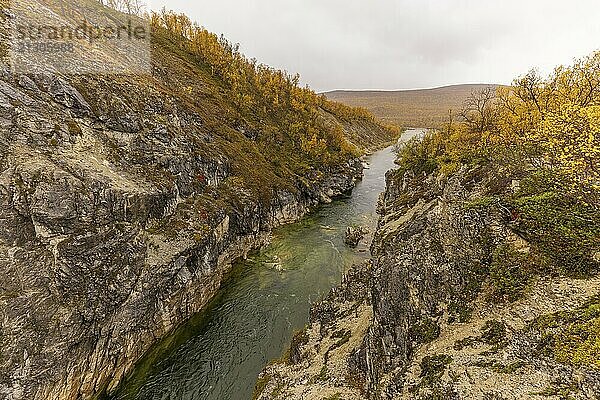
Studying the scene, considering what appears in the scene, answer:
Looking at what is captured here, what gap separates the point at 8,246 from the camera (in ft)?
84.4

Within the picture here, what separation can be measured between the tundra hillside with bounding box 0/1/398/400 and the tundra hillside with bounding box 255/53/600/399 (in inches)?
606

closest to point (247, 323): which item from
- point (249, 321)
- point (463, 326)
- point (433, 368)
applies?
point (249, 321)

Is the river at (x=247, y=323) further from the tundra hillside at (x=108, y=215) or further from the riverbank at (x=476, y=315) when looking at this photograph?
the riverbank at (x=476, y=315)

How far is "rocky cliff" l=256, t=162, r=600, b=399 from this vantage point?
15.1 meters

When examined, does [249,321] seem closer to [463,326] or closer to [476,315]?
[463,326]

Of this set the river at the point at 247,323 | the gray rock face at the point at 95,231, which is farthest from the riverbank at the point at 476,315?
the gray rock face at the point at 95,231

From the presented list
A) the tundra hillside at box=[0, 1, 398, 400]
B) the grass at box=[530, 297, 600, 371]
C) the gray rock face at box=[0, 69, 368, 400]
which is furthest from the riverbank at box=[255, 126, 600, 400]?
the tundra hillside at box=[0, 1, 398, 400]

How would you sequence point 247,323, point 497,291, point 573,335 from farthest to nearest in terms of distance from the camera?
point 247,323 < point 497,291 < point 573,335

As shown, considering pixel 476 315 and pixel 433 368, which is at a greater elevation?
pixel 476 315

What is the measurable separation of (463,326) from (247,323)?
23.7 metres

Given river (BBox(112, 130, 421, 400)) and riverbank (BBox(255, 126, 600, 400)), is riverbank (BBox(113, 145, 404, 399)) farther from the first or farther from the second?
riverbank (BBox(255, 126, 600, 400))

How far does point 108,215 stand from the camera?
32906 mm

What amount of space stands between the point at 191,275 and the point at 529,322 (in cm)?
3345

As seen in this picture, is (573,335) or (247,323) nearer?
(573,335)
